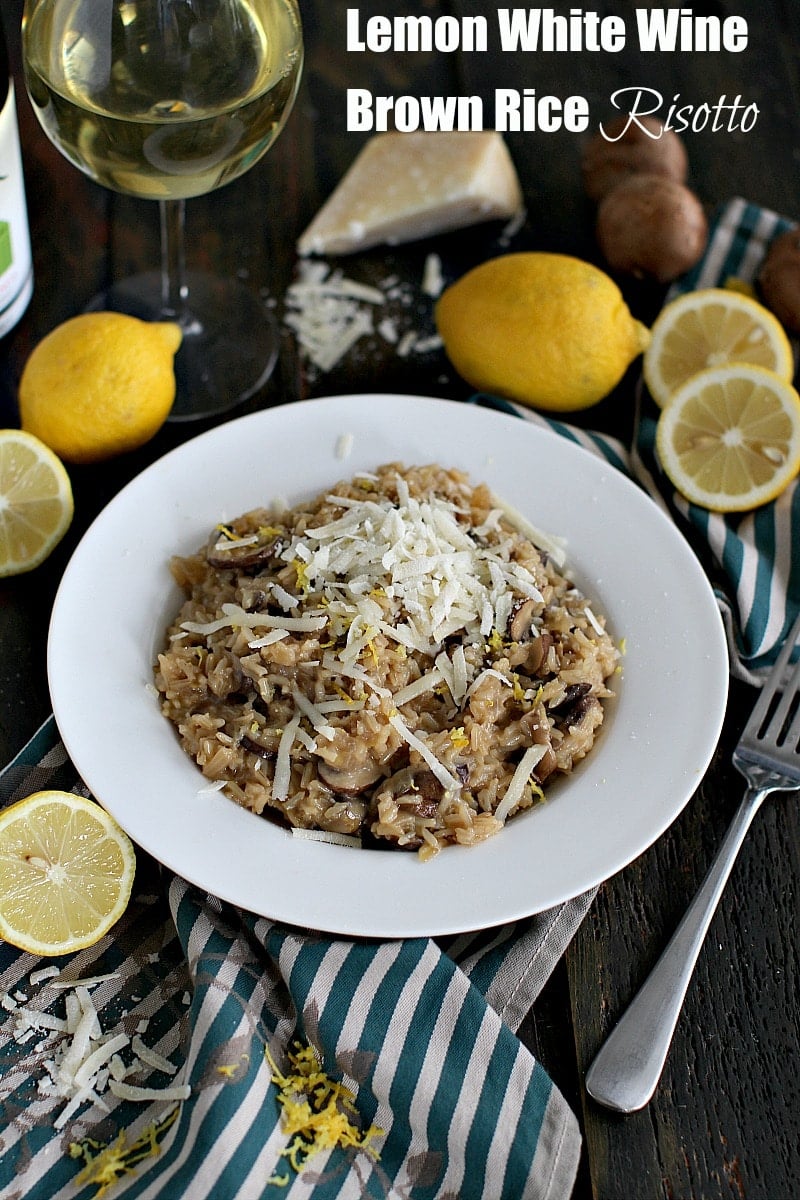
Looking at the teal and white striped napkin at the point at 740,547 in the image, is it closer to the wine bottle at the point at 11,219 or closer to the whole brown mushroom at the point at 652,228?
the whole brown mushroom at the point at 652,228

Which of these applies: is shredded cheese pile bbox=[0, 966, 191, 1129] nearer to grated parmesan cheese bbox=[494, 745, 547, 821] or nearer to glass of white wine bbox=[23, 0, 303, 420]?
grated parmesan cheese bbox=[494, 745, 547, 821]

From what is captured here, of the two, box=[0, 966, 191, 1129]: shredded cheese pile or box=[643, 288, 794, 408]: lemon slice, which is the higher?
box=[643, 288, 794, 408]: lemon slice

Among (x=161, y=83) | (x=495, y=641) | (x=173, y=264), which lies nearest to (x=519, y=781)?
(x=495, y=641)

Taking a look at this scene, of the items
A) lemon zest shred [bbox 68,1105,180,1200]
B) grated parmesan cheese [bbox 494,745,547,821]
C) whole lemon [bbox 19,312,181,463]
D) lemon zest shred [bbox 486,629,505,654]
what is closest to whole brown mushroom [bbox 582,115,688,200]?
whole lemon [bbox 19,312,181,463]

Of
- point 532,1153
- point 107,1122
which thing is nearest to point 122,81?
point 107,1122

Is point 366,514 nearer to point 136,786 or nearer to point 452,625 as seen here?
point 452,625

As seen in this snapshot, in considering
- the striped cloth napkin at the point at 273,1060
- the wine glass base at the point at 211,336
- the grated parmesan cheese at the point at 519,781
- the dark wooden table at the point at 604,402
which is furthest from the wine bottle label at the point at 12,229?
the grated parmesan cheese at the point at 519,781
